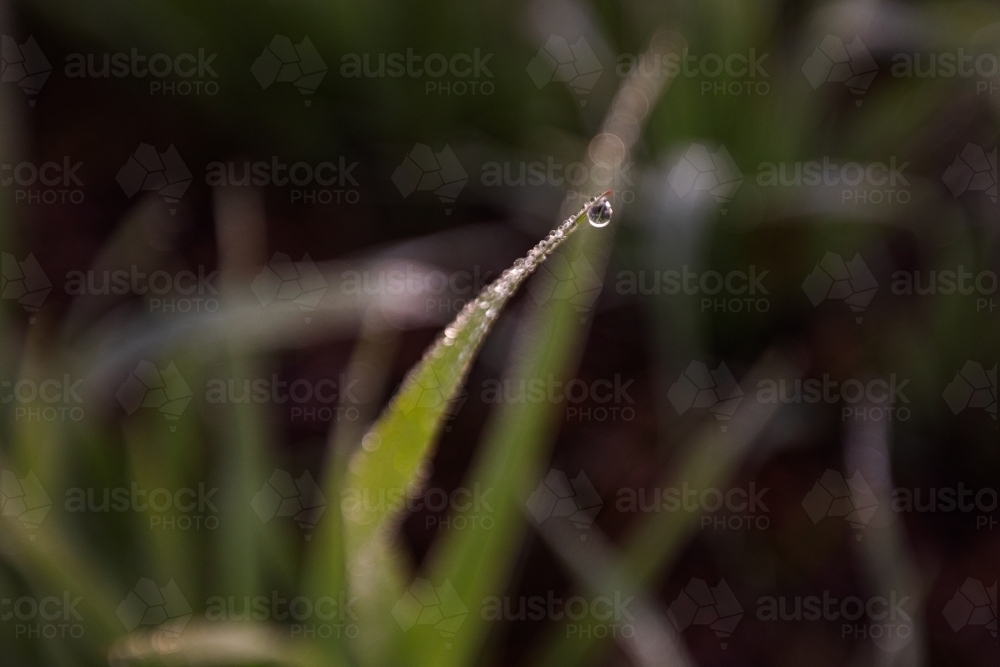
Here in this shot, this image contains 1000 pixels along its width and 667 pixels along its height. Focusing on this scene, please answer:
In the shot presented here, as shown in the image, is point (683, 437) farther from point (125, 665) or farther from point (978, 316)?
point (125, 665)

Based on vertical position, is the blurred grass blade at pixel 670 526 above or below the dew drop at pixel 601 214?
below

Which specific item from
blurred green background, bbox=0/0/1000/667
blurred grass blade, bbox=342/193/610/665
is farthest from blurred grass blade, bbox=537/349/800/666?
blurred grass blade, bbox=342/193/610/665

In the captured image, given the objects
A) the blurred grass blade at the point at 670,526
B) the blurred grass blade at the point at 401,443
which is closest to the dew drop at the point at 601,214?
the blurred grass blade at the point at 401,443

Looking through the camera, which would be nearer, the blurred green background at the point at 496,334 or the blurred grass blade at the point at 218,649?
the blurred grass blade at the point at 218,649

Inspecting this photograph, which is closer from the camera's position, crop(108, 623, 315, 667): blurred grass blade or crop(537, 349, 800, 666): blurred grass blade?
crop(108, 623, 315, 667): blurred grass blade

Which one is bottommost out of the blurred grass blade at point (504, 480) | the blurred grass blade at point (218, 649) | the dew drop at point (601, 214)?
the blurred grass blade at point (218, 649)

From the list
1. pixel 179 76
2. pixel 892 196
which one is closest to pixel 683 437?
pixel 892 196

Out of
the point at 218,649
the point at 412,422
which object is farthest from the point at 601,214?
the point at 218,649

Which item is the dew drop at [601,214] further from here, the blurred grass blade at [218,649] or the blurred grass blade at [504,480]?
the blurred grass blade at [218,649]

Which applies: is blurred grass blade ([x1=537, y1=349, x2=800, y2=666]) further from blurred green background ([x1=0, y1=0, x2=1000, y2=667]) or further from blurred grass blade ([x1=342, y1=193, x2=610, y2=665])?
blurred grass blade ([x1=342, y1=193, x2=610, y2=665])
